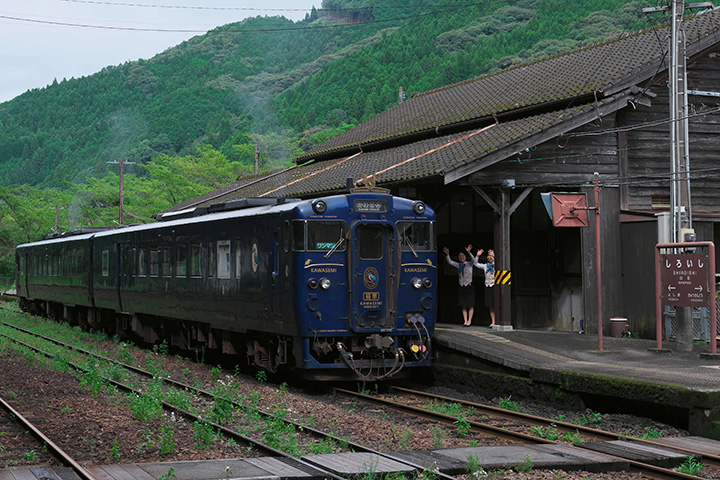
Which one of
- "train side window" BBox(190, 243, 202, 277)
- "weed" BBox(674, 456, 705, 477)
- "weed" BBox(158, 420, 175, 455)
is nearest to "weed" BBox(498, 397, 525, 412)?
"weed" BBox(674, 456, 705, 477)

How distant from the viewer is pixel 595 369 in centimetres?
1126

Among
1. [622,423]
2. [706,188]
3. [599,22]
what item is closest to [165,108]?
[599,22]

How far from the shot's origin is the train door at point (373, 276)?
41.7 ft

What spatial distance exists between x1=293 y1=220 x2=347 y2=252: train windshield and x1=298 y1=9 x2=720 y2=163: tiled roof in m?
6.57

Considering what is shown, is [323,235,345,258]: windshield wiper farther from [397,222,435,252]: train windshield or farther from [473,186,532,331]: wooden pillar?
[473,186,532,331]: wooden pillar

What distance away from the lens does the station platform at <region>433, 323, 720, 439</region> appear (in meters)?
9.62

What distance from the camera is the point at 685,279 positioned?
13.0 meters

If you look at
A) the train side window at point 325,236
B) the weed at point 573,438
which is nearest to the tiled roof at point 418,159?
the train side window at point 325,236

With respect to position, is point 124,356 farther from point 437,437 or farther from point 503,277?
point 437,437

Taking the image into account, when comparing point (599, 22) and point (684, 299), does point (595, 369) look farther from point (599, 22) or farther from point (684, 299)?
point (599, 22)

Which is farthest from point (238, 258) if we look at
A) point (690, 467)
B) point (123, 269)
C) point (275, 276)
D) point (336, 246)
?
point (690, 467)

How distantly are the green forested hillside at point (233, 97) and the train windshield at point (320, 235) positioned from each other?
36384 mm

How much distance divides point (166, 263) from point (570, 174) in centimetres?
815

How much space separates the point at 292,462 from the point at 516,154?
33.3 ft
